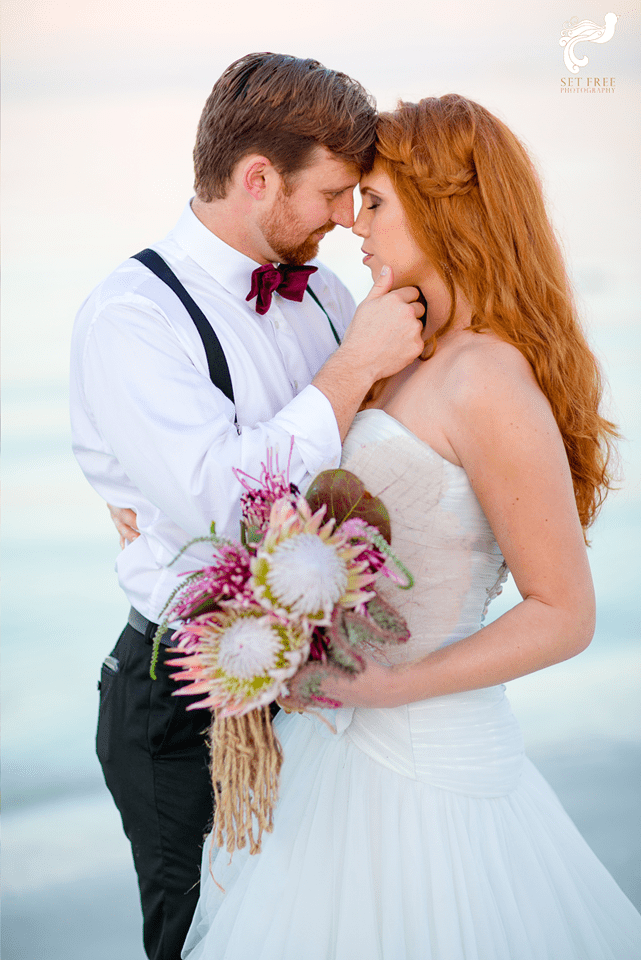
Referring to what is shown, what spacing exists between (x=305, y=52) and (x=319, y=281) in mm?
2203

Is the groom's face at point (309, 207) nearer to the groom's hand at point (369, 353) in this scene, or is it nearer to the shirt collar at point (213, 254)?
the shirt collar at point (213, 254)

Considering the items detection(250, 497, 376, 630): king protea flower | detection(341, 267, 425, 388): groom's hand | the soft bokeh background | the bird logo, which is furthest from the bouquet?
the bird logo

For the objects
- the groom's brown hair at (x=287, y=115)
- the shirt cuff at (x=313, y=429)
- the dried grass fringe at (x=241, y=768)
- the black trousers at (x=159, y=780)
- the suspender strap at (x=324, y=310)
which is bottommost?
the black trousers at (x=159, y=780)

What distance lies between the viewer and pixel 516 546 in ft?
4.70

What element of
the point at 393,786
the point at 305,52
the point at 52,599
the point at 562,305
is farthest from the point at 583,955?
the point at 305,52

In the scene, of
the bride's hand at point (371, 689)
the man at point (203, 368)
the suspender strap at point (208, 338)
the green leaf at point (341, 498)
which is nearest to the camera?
the green leaf at point (341, 498)

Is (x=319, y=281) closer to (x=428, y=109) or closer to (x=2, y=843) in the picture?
(x=428, y=109)

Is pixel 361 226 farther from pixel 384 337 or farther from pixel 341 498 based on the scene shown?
pixel 341 498

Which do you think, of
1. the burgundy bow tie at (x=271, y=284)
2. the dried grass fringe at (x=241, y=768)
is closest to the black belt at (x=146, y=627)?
the dried grass fringe at (x=241, y=768)

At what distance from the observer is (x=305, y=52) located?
3.88 metres

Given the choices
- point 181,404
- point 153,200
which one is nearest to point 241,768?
point 181,404

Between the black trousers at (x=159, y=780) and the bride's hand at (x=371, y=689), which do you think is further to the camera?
the black trousers at (x=159, y=780)

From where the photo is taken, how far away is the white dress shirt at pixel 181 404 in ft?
4.89

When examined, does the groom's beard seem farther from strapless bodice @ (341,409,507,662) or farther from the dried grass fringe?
the dried grass fringe
